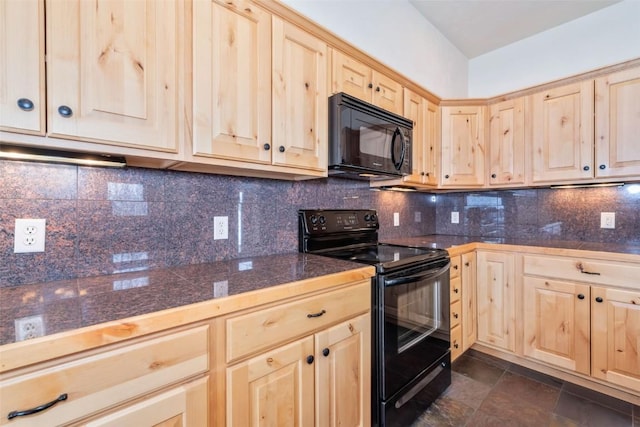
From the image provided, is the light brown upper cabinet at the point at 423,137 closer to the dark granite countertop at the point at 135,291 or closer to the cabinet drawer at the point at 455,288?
the cabinet drawer at the point at 455,288

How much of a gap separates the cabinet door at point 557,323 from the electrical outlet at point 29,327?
2.60 m

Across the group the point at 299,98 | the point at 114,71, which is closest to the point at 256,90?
the point at 299,98

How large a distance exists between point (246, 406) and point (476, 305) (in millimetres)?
2075

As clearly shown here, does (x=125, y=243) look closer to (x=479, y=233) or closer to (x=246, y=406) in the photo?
(x=246, y=406)

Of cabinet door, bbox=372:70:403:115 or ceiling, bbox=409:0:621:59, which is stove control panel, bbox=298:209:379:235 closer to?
cabinet door, bbox=372:70:403:115

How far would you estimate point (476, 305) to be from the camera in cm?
235

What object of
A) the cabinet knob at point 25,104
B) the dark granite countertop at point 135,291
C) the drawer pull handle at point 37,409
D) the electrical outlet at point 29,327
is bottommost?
the drawer pull handle at point 37,409

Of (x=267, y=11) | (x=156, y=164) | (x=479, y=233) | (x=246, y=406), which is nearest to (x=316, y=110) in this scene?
(x=267, y=11)

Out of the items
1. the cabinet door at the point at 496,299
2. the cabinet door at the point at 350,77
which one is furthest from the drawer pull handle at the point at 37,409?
the cabinet door at the point at 496,299

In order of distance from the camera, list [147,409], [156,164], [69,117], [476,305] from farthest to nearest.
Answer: [476,305]
[156,164]
[69,117]
[147,409]

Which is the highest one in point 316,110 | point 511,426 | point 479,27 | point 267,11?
point 479,27

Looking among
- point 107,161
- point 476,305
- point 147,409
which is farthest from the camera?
point 476,305

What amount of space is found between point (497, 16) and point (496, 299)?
240 centimetres

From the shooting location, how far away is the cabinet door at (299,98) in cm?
138
